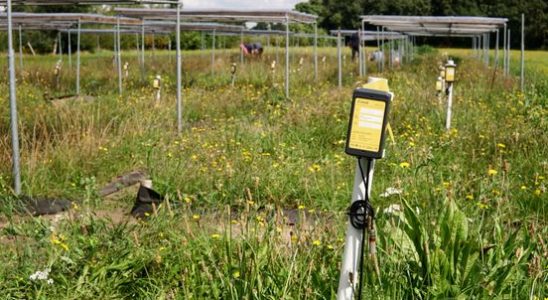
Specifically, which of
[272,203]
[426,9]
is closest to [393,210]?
[272,203]

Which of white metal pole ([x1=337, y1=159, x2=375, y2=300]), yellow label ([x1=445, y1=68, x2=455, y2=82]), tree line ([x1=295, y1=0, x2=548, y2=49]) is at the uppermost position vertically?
tree line ([x1=295, y1=0, x2=548, y2=49])

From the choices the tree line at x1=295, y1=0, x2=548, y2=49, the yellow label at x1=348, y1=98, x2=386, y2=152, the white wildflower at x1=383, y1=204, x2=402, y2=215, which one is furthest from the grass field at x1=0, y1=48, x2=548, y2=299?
the tree line at x1=295, y1=0, x2=548, y2=49

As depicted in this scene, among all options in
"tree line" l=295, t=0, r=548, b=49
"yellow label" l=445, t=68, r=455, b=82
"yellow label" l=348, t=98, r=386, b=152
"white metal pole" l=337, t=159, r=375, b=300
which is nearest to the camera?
"yellow label" l=348, t=98, r=386, b=152

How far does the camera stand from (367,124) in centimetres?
267

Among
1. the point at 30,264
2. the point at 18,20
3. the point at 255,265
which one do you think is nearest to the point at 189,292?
the point at 255,265

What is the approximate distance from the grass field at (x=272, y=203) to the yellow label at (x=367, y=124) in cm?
61

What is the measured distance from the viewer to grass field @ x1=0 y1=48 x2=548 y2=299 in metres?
3.24

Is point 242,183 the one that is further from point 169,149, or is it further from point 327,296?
point 327,296

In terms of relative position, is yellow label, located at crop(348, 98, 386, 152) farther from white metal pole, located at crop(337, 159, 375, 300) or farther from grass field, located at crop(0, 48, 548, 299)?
grass field, located at crop(0, 48, 548, 299)

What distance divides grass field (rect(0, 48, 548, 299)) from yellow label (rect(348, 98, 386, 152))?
605mm

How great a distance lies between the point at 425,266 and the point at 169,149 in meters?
4.14

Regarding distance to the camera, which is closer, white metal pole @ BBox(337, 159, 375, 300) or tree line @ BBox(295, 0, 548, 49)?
white metal pole @ BBox(337, 159, 375, 300)

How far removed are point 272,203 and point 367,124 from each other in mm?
2633

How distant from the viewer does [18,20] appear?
15.1m
